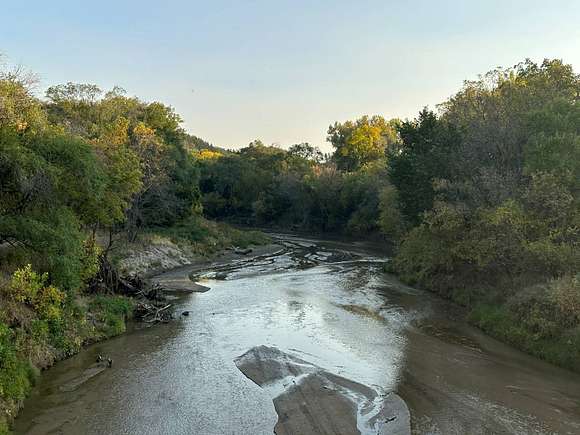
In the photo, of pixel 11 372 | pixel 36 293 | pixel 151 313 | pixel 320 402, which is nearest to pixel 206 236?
pixel 151 313

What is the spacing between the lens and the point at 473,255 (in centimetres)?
3534

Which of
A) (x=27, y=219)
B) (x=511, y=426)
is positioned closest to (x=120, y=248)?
(x=27, y=219)

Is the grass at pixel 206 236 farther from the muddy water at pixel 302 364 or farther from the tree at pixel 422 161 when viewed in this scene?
the tree at pixel 422 161

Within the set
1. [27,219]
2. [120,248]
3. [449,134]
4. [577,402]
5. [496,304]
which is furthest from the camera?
[120,248]

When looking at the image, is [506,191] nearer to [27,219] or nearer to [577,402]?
[577,402]

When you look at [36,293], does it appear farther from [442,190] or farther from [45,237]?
[442,190]

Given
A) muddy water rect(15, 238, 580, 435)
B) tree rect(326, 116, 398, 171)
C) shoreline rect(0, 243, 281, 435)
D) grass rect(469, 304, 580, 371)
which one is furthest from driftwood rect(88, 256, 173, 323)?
tree rect(326, 116, 398, 171)

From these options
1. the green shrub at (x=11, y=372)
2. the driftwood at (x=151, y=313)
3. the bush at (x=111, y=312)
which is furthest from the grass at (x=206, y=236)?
the green shrub at (x=11, y=372)

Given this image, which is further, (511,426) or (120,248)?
(120,248)

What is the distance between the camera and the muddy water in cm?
1859

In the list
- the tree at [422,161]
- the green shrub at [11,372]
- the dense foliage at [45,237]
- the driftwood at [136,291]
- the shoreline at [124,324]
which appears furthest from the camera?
the tree at [422,161]

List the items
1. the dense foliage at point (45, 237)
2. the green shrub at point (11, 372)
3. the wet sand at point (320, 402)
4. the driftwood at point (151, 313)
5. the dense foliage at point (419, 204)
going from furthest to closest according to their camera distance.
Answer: the driftwood at point (151, 313) → the dense foliage at point (419, 204) → the dense foliage at point (45, 237) → the green shrub at point (11, 372) → the wet sand at point (320, 402)

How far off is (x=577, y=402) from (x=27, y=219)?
80.0 feet

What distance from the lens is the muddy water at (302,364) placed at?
18.6 m
